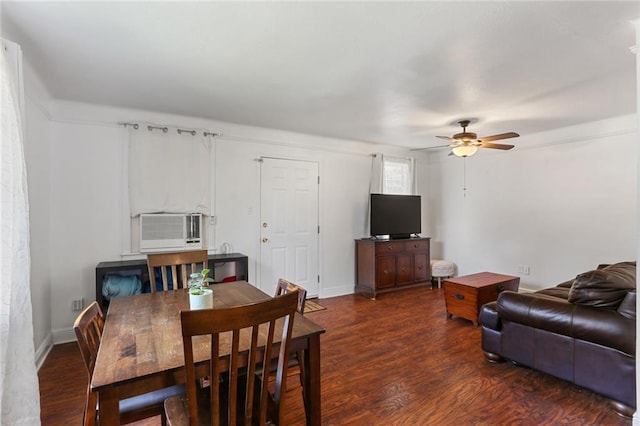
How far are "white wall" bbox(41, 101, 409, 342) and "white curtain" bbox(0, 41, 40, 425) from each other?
1679mm

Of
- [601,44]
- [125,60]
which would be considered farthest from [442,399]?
[125,60]

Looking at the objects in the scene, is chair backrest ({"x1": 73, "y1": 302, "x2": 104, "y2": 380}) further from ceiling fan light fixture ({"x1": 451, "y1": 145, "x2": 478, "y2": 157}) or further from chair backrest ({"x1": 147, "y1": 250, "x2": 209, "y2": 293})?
ceiling fan light fixture ({"x1": 451, "y1": 145, "x2": 478, "y2": 157})

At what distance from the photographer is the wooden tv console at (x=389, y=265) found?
4.93 metres

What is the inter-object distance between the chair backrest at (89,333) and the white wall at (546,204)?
5.16 meters

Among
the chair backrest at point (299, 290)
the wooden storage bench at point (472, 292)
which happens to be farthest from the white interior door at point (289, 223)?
the chair backrest at point (299, 290)

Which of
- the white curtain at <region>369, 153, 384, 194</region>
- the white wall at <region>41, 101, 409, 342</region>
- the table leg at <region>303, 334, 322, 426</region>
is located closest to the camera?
the table leg at <region>303, 334, 322, 426</region>

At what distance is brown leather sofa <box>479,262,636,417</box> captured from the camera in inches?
81.4

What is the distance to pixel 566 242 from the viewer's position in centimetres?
451

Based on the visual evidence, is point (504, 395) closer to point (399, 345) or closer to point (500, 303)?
point (500, 303)

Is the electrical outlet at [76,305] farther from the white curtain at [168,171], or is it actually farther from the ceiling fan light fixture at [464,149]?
the ceiling fan light fixture at [464,149]

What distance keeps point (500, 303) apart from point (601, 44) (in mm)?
2021

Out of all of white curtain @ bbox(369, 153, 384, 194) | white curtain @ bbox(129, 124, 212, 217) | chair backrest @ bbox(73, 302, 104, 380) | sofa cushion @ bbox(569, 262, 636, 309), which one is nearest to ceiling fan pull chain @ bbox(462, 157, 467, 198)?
white curtain @ bbox(369, 153, 384, 194)

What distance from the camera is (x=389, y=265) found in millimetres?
5074

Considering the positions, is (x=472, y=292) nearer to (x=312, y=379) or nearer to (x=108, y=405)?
(x=312, y=379)
